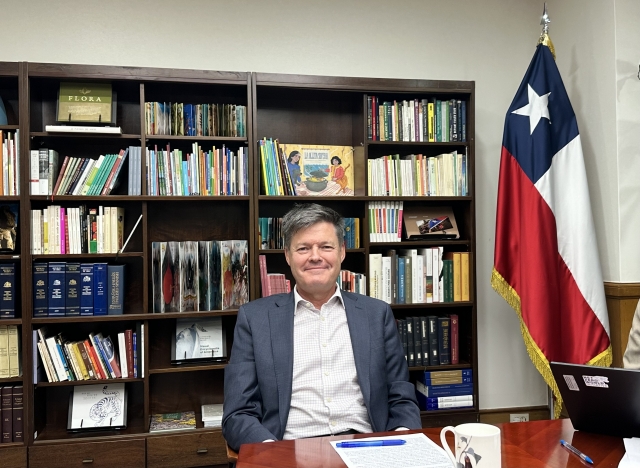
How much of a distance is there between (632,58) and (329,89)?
4.99 ft

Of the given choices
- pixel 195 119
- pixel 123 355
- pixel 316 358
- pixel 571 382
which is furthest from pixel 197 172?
pixel 571 382

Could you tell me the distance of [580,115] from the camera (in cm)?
302

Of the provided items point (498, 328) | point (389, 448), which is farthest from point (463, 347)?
point (389, 448)

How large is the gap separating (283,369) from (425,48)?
231 cm

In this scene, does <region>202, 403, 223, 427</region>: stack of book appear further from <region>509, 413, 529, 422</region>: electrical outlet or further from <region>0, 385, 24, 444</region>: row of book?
<region>509, 413, 529, 422</region>: electrical outlet

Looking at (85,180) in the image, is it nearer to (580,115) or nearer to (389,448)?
(389,448)

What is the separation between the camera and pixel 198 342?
287 cm

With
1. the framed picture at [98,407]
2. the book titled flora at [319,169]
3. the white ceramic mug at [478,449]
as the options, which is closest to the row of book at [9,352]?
the framed picture at [98,407]

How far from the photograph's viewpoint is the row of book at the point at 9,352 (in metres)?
2.60

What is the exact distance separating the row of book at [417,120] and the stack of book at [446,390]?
4.19ft

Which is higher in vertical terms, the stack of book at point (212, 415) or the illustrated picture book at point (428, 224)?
the illustrated picture book at point (428, 224)

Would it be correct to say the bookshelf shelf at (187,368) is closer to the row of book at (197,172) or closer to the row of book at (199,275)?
the row of book at (199,275)

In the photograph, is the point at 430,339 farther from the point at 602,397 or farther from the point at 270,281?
the point at 602,397

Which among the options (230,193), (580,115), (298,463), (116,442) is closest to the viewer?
(298,463)
